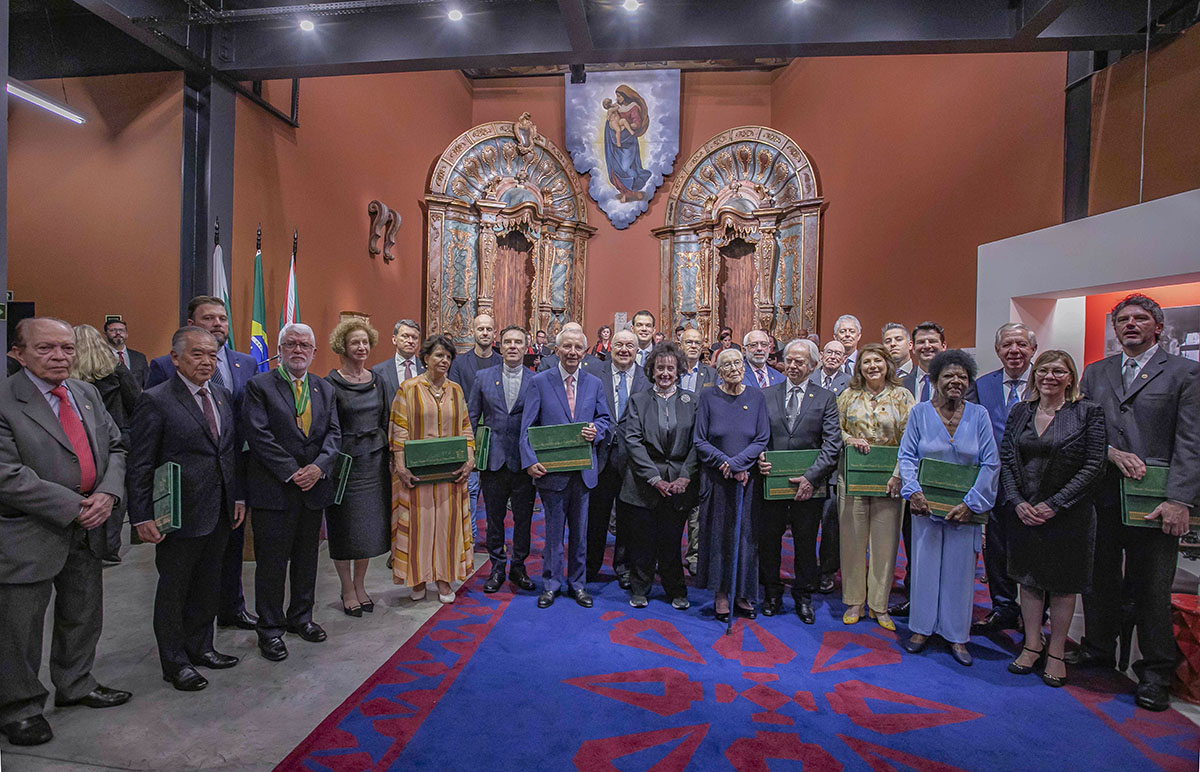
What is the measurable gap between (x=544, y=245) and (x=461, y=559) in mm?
7670

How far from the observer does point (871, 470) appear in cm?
361

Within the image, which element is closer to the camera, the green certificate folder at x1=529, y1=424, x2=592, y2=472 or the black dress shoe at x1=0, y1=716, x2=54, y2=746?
the black dress shoe at x1=0, y1=716, x2=54, y2=746

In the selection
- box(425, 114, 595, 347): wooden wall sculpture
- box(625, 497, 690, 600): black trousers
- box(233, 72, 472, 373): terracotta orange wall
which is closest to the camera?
box(625, 497, 690, 600): black trousers

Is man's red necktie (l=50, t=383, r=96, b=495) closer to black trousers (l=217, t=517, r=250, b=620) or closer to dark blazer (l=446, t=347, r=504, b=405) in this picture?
black trousers (l=217, t=517, r=250, b=620)

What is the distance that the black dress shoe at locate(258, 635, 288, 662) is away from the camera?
313 cm

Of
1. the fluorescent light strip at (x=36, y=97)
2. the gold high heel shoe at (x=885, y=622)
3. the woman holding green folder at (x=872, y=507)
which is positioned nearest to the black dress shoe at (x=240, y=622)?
the woman holding green folder at (x=872, y=507)

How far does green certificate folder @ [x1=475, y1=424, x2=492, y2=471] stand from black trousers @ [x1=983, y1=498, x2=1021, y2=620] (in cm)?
311

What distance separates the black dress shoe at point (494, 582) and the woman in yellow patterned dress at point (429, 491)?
255mm

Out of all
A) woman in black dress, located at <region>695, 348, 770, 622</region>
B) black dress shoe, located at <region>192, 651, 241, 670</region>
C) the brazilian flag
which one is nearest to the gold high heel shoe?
woman in black dress, located at <region>695, 348, 770, 622</region>

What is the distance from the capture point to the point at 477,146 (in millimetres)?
10312

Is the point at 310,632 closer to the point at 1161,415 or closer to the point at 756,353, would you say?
the point at 756,353

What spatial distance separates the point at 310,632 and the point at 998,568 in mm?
4010

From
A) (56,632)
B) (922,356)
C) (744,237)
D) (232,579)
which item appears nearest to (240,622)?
(232,579)

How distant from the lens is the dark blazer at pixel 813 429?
12.1ft
